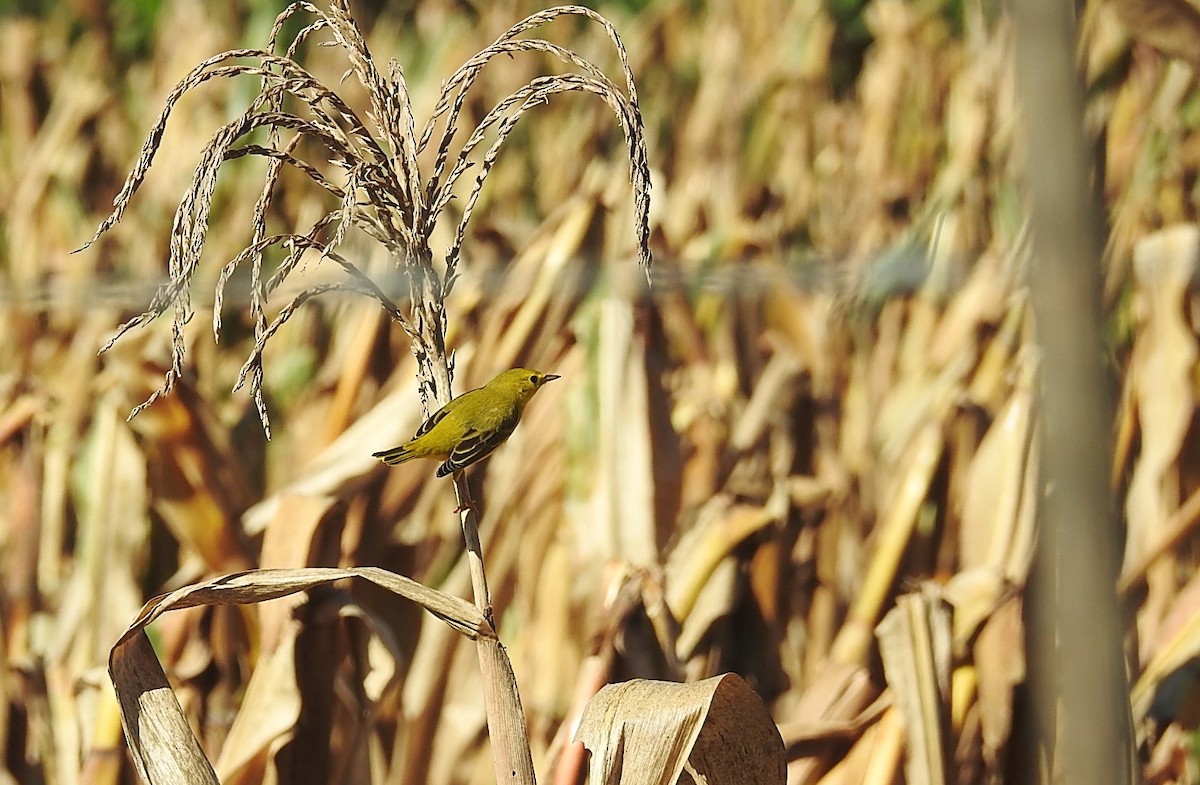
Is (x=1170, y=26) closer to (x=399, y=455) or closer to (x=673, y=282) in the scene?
(x=399, y=455)

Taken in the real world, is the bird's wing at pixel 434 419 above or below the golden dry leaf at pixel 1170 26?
below

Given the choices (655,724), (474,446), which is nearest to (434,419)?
(474,446)

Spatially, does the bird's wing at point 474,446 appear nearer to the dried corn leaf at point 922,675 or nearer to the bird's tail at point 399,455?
the bird's tail at point 399,455

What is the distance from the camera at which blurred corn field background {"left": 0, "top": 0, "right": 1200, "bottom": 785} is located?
786mm

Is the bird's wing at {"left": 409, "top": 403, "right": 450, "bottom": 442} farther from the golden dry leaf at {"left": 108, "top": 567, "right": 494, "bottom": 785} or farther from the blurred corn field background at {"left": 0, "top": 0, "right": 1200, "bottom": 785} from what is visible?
the blurred corn field background at {"left": 0, "top": 0, "right": 1200, "bottom": 785}

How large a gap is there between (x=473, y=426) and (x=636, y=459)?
0.51 metres

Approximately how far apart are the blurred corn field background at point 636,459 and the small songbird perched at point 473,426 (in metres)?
0.23

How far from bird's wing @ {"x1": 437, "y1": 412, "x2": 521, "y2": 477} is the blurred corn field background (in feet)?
0.75

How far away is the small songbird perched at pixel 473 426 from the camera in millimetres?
476

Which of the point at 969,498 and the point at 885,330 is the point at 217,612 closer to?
the point at 969,498

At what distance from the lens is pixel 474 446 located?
0.48m

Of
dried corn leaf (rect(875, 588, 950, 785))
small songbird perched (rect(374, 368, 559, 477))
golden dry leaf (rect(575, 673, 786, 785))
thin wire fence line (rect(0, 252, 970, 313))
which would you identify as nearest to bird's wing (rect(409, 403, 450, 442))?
small songbird perched (rect(374, 368, 559, 477))

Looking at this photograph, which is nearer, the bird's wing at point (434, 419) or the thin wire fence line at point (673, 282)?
the bird's wing at point (434, 419)

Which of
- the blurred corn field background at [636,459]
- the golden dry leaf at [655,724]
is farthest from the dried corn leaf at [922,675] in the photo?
the golden dry leaf at [655,724]
